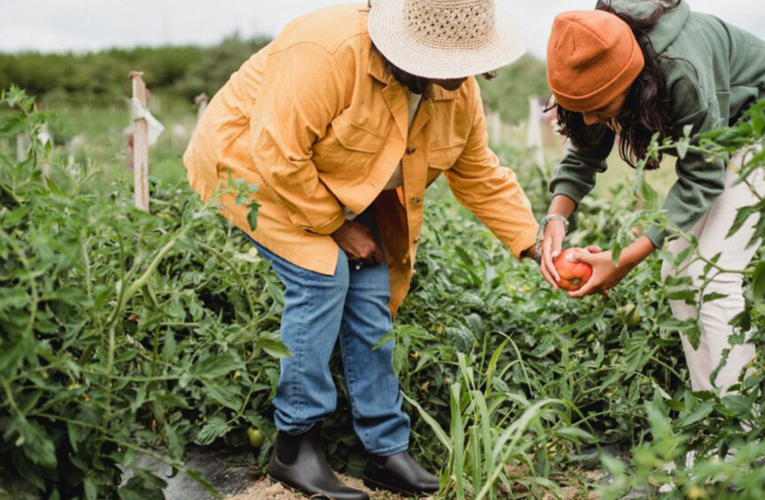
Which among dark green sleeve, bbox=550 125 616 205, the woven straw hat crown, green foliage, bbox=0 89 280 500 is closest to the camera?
green foliage, bbox=0 89 280 500

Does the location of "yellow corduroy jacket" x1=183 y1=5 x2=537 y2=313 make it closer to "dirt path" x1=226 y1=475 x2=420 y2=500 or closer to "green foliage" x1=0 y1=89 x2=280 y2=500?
"green foliage" x1=0 y1=89 x2=280 y2=500

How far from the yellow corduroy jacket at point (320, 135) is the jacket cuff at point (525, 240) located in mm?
364

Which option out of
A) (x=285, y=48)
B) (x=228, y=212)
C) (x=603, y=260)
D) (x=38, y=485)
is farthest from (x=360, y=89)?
(x=38, y=485)

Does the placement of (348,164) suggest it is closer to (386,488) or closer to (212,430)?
(212,430)

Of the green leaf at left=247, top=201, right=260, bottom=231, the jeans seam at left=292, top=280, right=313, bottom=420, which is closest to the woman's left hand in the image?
the jeans seam at left=292, top=280, right=313, bottom=420

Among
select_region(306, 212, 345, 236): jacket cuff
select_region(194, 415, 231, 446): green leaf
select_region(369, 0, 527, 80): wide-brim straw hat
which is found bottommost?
select_region(194, 415, 231, 446): green leaf

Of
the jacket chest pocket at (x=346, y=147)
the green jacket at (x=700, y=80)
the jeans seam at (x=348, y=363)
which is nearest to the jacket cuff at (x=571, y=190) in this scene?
Result: the green jacket at (x=700, y=80)

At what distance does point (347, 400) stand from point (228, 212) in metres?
0.72

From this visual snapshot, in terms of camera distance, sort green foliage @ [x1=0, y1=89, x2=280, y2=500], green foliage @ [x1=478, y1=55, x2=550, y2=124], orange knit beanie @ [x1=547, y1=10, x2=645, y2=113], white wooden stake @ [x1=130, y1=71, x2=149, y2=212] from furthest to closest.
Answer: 1. green foliage @ [x1=478, y1=55, x2=550, y2=124]
2. white wooden stake @ [x1=130, y1=71, x2=149, y2=212]
3. orange knit beanie @ [x1=547, y1=10, x2=645, y2=113]
4. green foliage @ [x1=0, y1=89, x2=280, y2=500]

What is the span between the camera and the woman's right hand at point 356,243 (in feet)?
7.63

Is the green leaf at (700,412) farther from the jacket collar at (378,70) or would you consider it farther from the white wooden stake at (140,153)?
the white wooden stake at (140,153)

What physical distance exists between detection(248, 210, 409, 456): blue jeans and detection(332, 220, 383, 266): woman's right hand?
0.16ft

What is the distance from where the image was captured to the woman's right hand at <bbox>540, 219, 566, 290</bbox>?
2414 millimetres

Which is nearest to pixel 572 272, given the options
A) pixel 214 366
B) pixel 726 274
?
pixel 726 274
